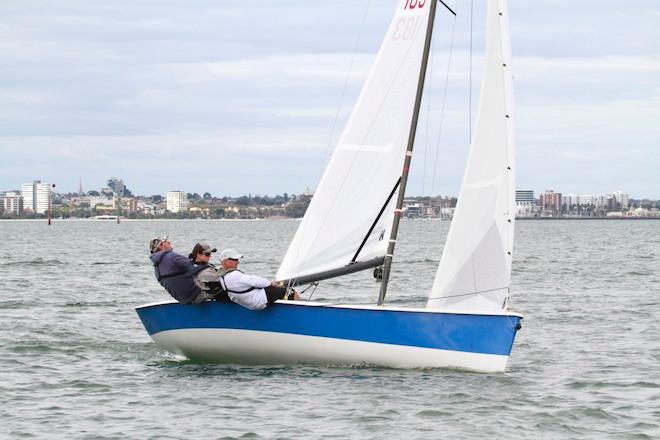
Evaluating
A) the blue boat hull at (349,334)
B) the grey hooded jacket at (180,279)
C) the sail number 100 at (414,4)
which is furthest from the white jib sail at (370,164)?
the grey hooded jacket at (180,279)

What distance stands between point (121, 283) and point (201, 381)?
771 inches

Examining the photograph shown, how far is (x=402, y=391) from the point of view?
13758mm

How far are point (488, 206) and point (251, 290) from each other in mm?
3024

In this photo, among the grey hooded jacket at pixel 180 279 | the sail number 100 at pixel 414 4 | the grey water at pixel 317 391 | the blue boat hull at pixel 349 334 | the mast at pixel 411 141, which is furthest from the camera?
the sail number 100 at pixel 414 4

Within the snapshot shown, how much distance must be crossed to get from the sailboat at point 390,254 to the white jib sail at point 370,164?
0.04 ft

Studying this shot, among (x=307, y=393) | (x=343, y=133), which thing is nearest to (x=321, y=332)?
(x=307, y=393)

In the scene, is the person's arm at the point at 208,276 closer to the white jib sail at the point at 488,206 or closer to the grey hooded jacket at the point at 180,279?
the grey hooded jacket at the point at 180,279

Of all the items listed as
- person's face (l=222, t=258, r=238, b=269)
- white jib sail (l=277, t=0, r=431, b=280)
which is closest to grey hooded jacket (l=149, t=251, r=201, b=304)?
person's face (l=222, t=258, r=238, b=269)

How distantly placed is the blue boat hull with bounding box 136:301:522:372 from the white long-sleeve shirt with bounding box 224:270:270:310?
0.20 meters

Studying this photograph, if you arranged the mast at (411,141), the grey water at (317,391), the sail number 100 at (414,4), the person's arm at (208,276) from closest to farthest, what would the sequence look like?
1. the grey water at (317,391)
2. the person's arm at (208,276)
3. the mast at (411,141)
4. the sail number 100 at (414,4)

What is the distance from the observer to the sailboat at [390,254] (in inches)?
570

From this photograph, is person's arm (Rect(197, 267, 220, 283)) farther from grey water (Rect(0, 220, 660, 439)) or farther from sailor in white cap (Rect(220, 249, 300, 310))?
grey water (Rect(0, 220, 660, 439))

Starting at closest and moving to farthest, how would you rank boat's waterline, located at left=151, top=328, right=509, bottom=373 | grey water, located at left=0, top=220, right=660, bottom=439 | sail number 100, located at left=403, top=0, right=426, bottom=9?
1. grey water, located at left=0, top=220, right=660, bottom=439
2. boat's waterline, located at left=151, top=328, right=509, bottom=373
3. sail number 100, located at left=403, top=0, right=426, bottom=9

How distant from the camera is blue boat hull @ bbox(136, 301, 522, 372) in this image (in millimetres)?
14328
